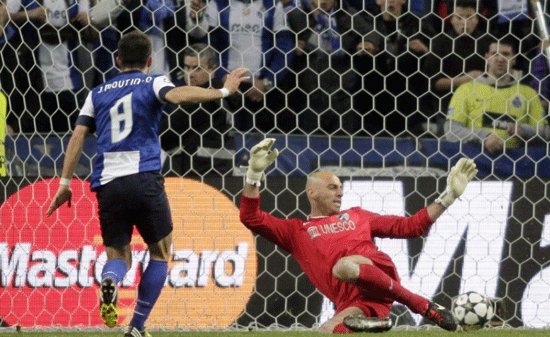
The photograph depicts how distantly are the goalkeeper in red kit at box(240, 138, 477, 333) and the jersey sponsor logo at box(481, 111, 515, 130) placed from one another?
1.08m

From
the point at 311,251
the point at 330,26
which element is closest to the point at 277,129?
the point at 330,26

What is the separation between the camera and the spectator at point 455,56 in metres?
6.41

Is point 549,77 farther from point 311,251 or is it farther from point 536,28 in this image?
point 311,251

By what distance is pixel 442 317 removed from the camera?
15.6 ft

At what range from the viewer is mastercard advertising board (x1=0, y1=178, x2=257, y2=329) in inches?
233

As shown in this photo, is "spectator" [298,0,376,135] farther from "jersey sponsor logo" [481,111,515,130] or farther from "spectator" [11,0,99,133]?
"spectator" [11,0,99,133]

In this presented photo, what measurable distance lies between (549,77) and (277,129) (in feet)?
5.74

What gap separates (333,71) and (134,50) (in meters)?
1.96

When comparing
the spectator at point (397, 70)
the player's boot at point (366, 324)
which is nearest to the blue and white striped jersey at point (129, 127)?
the player's boot at point (366, 324)

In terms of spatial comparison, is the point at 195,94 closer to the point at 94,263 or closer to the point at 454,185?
the point at 454,185

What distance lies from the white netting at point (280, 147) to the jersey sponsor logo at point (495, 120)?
0.04ft

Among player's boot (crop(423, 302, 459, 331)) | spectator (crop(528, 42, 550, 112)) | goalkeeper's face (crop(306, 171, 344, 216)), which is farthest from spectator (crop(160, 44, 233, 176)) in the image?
spectator (crop(528, 42, 550, 112))

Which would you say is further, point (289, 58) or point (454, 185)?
point (289, 58)

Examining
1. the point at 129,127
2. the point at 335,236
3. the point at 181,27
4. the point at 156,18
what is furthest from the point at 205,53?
the point at 129,127
